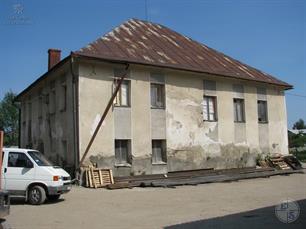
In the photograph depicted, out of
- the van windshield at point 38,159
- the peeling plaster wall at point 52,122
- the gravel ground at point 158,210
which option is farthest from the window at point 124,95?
the van windshield at point 38,159

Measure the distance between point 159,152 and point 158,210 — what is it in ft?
32.6

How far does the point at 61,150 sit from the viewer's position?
2111cm

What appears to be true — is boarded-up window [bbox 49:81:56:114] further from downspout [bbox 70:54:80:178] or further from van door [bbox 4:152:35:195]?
van door [bbox 4:152:35:195]

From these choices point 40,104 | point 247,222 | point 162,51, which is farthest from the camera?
point 40,104

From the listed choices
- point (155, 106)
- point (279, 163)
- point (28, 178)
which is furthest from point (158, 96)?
point (28, 178)

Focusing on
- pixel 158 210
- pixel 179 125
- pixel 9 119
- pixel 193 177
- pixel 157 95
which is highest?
pixel 9 119

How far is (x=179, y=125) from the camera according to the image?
73.4 feet

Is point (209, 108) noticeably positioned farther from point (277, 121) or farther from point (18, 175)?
point (18, 175)

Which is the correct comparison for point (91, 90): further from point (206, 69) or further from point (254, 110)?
point (254, 110)

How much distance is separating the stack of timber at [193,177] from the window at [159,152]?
83cm

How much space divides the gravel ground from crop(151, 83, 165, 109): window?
19.4 ft

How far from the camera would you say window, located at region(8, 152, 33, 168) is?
13469mm

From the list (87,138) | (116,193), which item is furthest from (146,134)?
(116,193)

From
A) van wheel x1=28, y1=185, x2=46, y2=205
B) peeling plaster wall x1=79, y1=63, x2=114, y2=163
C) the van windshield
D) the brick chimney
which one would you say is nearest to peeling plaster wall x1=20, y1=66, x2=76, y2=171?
peeling plaster wall x1=79, y1=63, x2=114, y2=163
